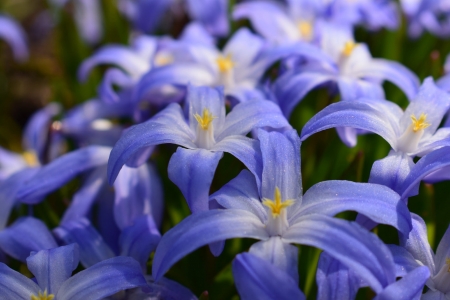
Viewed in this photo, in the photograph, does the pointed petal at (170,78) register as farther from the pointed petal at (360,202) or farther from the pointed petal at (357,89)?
the pointed petal at (360,202)

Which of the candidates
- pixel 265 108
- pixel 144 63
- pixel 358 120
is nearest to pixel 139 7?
pixel 144 63

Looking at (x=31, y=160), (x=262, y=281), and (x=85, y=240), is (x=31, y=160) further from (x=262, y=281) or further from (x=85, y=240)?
(x=262, y=281)

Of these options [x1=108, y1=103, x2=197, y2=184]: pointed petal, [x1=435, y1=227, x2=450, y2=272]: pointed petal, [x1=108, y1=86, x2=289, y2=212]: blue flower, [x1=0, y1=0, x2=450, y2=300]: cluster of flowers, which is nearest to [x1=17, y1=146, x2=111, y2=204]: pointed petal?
[x1=0, y1=0, x2=450, y2=300]: cluster of flowers

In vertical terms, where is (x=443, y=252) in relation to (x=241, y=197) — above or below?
below

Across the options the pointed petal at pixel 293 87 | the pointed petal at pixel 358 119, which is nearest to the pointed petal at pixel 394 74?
the pointed petal at pixel 293 87

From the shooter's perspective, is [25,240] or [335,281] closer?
[335,281]

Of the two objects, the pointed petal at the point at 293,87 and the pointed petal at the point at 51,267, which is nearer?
the pointed petal at the point at 51,267

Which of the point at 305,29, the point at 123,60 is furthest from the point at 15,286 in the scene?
the point at 305,29
